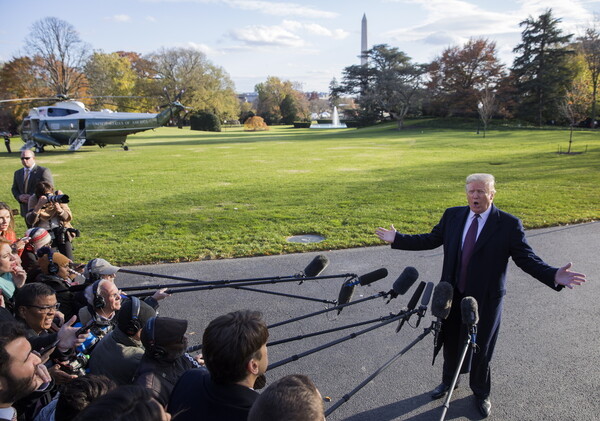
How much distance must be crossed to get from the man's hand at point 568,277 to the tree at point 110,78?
7608 centimetres

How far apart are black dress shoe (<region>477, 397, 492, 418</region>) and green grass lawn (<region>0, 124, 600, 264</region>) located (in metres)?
5.45

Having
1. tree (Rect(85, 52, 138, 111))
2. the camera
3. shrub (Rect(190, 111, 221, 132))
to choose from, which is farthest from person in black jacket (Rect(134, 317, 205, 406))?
tree (Rect(85, 52, 138, 111))

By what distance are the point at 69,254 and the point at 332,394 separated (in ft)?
18.6

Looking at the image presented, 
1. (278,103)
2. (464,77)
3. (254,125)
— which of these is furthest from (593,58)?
(278,103)

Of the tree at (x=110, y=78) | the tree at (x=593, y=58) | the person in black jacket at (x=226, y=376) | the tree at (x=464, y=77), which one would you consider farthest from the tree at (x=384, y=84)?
the person in black jacket at (x=226, y=376)

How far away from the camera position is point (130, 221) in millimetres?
12148

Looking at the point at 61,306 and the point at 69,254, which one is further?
the point at 69,254

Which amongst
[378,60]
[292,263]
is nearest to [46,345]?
[292,263]

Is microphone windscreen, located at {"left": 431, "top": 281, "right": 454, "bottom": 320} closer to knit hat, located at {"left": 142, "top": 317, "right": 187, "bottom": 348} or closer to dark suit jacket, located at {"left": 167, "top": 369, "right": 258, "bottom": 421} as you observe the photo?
dark suit jacket, located at {"left": 167, "top": 369, "right": 258, "bottom": 421}

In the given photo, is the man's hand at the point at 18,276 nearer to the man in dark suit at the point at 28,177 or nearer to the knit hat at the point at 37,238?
the knit hat at the point at 37,238

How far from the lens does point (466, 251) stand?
13.7ft

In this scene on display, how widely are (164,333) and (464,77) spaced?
227 feet

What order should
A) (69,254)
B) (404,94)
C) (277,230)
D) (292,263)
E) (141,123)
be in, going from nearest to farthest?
1. (69,254)
2. (292,263)
3. (277,230)
4. (141,123)
5. (404,94)

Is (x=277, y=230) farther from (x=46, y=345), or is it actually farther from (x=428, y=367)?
(x=46, y=345)
